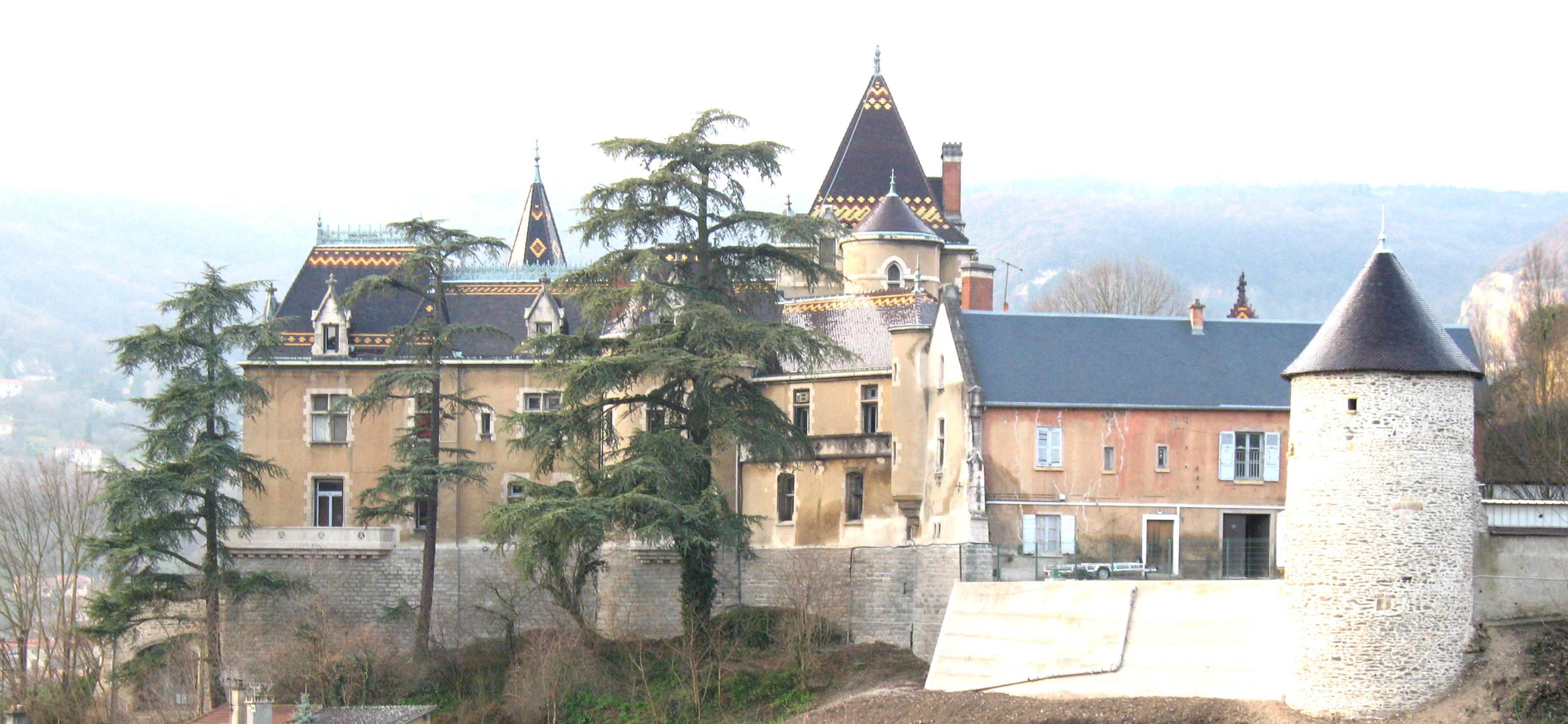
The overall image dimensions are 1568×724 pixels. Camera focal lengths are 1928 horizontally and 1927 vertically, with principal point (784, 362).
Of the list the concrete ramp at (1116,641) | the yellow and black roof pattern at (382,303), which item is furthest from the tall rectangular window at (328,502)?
the concrete ramp at (1116,641)

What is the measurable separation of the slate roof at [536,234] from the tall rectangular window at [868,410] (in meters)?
18.3

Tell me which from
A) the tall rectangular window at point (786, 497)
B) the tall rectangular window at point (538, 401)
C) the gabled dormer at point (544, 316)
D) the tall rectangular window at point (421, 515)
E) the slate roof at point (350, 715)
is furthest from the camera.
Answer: the gabled dormer at point (544, 316)

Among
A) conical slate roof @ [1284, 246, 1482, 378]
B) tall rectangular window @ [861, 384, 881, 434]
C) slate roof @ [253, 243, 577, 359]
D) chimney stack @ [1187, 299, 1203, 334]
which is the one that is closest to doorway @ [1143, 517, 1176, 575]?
chimney stack @ [1187, 299, 1203, 334]

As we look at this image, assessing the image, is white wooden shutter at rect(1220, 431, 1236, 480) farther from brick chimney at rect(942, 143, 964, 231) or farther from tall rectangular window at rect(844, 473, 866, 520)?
brick chimney at rect(942, 143, 964, 231)

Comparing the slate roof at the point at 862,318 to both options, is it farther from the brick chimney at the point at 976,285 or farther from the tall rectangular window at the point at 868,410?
the brick chimney at the point at 976,285

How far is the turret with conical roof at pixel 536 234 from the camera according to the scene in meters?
62.1

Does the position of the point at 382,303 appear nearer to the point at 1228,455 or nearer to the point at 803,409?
the point at 803,409

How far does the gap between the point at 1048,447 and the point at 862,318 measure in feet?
28.2

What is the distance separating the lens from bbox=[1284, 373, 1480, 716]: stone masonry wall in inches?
1192

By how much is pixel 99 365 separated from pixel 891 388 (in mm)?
155771

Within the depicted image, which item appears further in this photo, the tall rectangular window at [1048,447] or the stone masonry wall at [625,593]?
the stone masonry wall at [625,593]

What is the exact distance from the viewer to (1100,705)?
33125mm

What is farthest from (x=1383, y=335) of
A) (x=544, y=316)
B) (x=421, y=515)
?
(x=421, y=515)

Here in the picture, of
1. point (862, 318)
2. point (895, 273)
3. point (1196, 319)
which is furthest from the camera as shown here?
point (895, 273)
